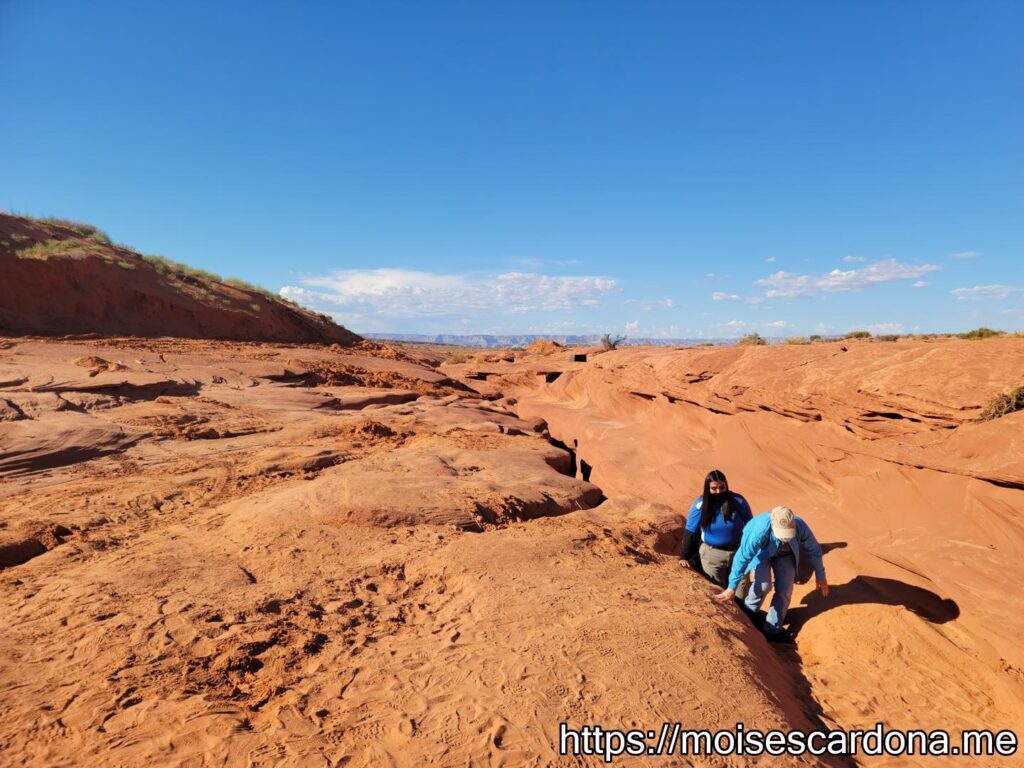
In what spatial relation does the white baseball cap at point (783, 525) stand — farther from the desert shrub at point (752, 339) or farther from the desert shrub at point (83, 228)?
the desert shrub at point (83, 228)

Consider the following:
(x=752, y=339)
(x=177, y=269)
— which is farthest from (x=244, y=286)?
(x=752, y=339)

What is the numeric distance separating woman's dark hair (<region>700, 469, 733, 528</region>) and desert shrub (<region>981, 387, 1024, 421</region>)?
8.65ft

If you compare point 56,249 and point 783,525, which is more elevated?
point 56,249

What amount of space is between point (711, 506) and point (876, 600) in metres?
1.84

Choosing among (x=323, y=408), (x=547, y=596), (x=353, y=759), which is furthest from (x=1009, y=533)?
(x=323, y=408)

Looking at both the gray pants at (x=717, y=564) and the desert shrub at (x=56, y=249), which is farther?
the desert shrub at (x=56, y=249)

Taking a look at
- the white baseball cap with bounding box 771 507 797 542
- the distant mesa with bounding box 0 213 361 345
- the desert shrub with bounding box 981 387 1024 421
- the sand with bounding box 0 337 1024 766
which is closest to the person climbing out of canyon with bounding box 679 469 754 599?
the sand with bounding box 0 337 1024 766

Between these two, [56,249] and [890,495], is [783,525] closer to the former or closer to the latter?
[890,495]

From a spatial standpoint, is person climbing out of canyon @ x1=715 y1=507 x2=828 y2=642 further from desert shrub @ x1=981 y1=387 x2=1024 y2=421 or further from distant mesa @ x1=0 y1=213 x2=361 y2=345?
distant mesa @ x1=0 y1=213 x2=361 y2=345

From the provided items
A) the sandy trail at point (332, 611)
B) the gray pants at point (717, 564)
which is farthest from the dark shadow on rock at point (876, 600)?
the sandy trail at point (332, 611)

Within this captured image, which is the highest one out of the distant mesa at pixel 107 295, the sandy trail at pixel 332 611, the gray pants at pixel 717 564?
the distant mesa at pixel 107 295

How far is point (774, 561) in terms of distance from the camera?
5.02 metres

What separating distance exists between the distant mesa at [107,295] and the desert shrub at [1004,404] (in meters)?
19.1

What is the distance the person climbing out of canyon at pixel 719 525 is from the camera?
5.37m
